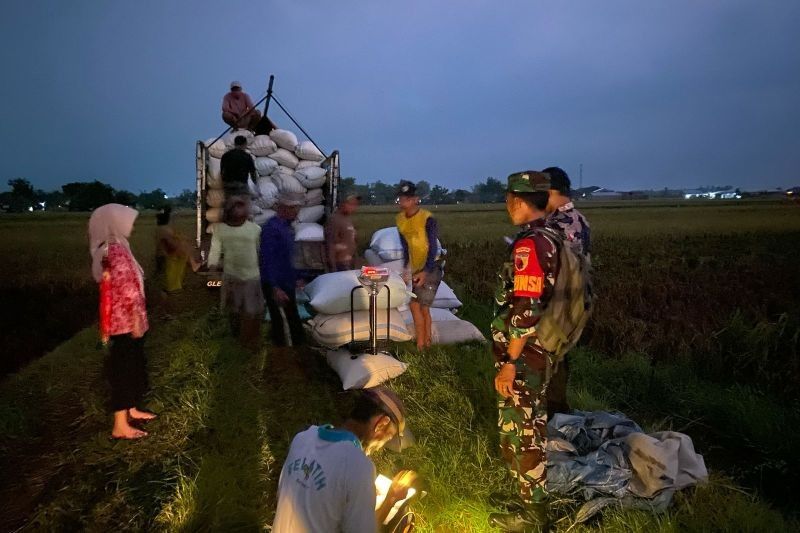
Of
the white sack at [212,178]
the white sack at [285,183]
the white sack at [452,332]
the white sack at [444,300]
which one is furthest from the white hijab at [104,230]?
the white sack at [285,183]

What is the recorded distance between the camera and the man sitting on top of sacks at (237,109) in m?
8.28

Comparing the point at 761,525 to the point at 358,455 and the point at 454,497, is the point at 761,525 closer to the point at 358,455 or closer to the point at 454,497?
the point at 454,497

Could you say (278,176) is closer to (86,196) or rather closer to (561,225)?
(561,225)

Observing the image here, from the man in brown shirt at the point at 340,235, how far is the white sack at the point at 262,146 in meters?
2.59

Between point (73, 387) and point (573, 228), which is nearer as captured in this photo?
point (573, 228)

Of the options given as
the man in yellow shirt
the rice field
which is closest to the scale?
the man in yellow shirt

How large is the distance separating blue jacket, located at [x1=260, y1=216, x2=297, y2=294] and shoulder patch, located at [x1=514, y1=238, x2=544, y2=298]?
3.24 meters

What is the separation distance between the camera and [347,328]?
509 centimetres

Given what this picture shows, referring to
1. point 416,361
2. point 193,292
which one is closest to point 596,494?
point 416,361

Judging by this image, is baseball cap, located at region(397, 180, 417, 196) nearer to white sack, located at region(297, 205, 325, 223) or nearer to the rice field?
the rice field

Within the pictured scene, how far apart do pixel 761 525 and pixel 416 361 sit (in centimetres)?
302

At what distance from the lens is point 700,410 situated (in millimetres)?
4246

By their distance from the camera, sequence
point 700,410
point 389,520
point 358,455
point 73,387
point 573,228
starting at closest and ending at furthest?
point 358,455 → point 389,520 → point 573,228 → point 700,410 → point 73,387

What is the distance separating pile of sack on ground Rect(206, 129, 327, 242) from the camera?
748 cm
